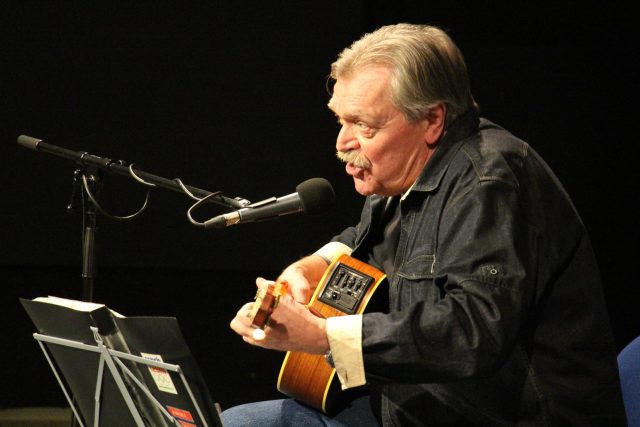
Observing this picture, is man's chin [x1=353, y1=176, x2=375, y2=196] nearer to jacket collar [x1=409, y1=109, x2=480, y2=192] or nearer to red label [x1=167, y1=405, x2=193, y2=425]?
jacket collar [x1=409, y1=109, x2=480, y2=192]

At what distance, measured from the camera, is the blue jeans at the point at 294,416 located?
218 cm

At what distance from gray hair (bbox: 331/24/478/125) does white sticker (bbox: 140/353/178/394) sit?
77cm

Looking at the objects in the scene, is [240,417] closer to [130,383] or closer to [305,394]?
[305,394]

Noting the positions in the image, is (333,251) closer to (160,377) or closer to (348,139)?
(348,139)

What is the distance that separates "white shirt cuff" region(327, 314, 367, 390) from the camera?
1690 mm

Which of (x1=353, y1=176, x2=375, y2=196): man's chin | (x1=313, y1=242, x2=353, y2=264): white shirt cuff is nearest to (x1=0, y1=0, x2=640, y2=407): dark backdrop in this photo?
(x1=313, y1=242, x2=353, y2=264): white shirt cuff

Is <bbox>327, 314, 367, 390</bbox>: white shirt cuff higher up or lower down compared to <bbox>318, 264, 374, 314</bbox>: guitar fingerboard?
higher up

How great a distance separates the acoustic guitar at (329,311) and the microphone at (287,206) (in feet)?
0.63

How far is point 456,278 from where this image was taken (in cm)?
170

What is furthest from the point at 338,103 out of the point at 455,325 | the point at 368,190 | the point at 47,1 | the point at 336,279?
the point at 47,1

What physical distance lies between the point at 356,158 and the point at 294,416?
2.29 feet

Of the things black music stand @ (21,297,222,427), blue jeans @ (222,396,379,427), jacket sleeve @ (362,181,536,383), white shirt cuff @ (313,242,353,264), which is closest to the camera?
jacket sleeve @ (362,181,536,383)

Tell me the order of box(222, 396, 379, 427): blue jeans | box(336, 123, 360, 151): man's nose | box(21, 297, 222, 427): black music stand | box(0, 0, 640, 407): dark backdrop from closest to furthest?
1. box(21, 297, 222, 427): black music stand
2. box(336, 123, 360, 151): man's nose
3. box(222, 396, 379, 427): blue jeans
4. box(0, 0, 640, 407): dark backdrop

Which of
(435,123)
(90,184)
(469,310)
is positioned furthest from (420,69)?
(90,184)
